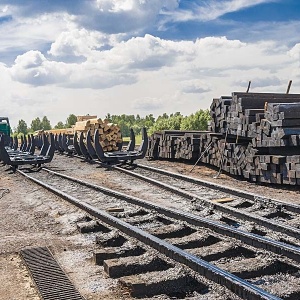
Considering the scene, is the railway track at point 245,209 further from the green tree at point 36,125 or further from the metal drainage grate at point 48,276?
the green tree at point 36,125

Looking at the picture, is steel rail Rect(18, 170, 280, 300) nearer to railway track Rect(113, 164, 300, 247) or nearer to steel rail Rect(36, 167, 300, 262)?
steel rail Rect(36, 167, 300, 262)

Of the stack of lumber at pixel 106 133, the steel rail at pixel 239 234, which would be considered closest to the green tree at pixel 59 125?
the stack of lumber at pixel 106 133

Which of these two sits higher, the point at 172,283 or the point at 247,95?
the point at 247,95

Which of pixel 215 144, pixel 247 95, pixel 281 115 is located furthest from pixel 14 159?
pixel 281 115

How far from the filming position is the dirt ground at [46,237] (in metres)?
4.20

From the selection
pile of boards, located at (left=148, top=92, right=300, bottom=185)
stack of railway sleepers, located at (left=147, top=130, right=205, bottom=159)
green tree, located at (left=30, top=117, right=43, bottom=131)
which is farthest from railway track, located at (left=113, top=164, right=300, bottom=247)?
green tree, located at (left=30, top=117, right=43, bottom=131)

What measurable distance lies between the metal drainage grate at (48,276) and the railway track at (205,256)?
17.5 inches

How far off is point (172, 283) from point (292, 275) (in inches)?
44.6

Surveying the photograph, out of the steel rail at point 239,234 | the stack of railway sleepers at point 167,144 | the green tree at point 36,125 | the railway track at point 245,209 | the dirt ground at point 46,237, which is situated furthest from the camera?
the green tree at point 36,125

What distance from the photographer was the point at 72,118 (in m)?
57.0

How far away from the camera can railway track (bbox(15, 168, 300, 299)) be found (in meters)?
3.83

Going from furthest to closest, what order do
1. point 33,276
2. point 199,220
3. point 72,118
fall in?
point 72,118, point 199,220, point 33,276

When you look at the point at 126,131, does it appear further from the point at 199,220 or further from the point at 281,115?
the point at 199,220

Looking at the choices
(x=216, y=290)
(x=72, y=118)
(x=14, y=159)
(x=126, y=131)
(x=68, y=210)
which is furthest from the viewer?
(x=126, y=131)
